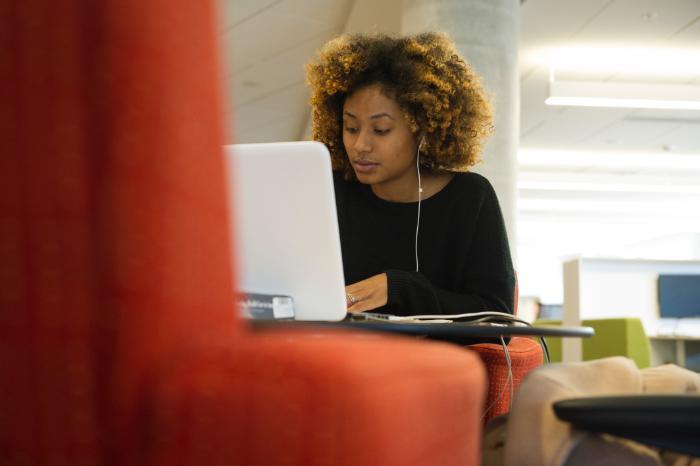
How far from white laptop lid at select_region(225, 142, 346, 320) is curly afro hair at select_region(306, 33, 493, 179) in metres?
1.02

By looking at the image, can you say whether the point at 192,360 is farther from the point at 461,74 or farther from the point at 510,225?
the point at 510,225

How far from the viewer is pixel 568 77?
282 inches

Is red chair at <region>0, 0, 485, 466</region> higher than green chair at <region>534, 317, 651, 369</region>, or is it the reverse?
red chair at <region>0, 0, 485, 466</region>

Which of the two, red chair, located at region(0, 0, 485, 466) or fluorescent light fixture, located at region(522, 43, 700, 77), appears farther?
fluorescent light fixture, located at region(522, 43, 700, 77)

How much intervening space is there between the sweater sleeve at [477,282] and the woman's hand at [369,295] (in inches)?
0.5

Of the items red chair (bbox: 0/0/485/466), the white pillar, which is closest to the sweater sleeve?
Answer: red chair (bbox: 0/0/485/466)

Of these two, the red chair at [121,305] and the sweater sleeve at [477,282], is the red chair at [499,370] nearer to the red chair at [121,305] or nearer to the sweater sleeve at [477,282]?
the sweater sleeve at [477,282]

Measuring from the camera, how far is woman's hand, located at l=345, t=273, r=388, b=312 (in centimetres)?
147

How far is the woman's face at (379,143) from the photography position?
204 centimetres

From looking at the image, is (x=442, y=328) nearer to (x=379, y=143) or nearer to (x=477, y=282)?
(x=477, y=282)

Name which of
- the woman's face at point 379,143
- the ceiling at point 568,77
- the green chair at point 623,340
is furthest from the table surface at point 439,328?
the green chair at point 623,340

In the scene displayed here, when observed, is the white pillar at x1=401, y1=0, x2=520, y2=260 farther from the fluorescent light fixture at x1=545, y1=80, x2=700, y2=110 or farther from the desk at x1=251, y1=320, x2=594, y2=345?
the desk at x1=251, y1=320, x2=594, y2=345

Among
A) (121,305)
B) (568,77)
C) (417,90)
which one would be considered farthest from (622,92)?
(121,305)

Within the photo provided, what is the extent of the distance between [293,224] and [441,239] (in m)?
0.87
